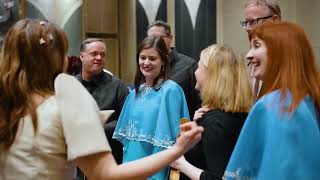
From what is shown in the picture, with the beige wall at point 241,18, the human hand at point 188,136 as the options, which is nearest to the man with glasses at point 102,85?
the beige wall at point 241,18

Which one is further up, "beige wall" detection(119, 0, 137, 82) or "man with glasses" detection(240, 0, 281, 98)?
"man with glasses" detection(240, 0, 281, 98)

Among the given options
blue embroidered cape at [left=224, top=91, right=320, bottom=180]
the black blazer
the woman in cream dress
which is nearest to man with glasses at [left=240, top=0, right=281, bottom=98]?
the black blazer

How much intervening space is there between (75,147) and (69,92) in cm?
15

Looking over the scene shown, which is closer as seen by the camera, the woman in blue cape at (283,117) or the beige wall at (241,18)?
the woman in blue cape at (283,117)

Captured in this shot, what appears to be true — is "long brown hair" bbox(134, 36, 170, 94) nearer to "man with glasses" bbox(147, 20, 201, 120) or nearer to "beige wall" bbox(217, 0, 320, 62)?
"man with glasses" bbox(147, 20, 201, 120)

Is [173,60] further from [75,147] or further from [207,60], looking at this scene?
[75,147]

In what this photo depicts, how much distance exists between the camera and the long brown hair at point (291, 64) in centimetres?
145

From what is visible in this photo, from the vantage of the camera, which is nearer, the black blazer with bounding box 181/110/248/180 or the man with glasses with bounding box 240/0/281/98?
the black blazer with bounding box 181/110/248/180

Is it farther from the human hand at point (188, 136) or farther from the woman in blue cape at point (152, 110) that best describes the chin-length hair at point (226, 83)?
the human hand at point (188, 136)

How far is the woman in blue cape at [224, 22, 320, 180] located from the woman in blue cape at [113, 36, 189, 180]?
1.04 m

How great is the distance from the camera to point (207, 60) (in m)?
2.08

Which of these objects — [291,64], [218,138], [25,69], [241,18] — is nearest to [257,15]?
[218,138]

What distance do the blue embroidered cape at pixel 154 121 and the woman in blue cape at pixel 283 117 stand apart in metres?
1.03

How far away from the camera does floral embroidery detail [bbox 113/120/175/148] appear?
2.51m
